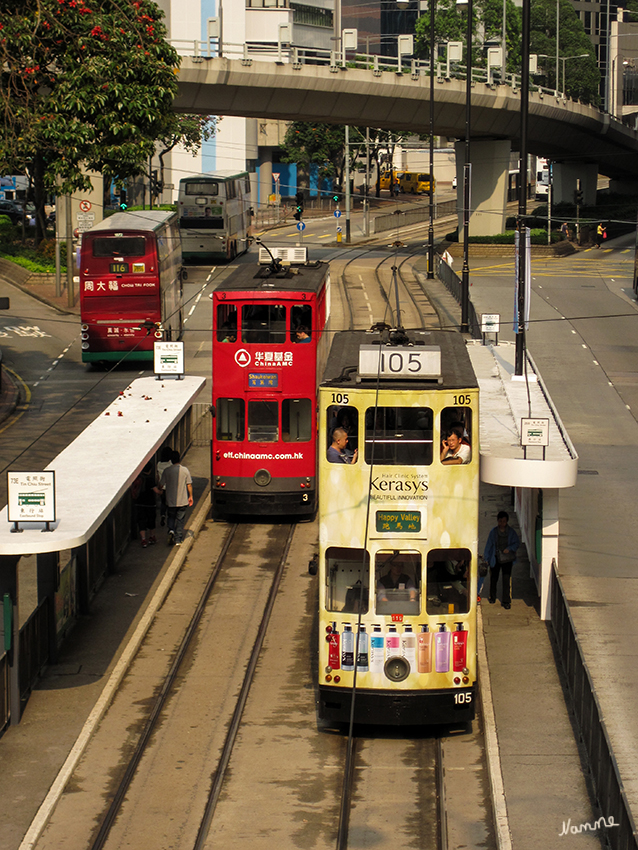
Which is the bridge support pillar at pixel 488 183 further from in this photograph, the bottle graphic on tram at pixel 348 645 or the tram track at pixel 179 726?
the bottle graphic on tram at pixel 348 645

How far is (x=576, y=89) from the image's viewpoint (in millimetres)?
113500

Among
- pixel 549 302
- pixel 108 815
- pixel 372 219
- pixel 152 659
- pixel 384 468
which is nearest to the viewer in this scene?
pixel 108 815

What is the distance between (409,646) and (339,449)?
7.75ft

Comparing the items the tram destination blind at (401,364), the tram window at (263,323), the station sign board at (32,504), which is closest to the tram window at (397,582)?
the tram destination blind at (401,364)

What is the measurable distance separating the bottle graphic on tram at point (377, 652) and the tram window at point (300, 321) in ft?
32.6

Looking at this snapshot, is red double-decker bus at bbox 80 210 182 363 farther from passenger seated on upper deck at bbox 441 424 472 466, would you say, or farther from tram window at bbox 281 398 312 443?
passenger seated on upper deck at bbox 441 424 472 466

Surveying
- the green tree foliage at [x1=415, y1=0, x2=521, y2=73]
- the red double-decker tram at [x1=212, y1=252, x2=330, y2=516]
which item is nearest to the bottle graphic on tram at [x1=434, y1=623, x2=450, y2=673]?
the red double-decker tram at [x1=212, y1=252, x2=330, y2=516]

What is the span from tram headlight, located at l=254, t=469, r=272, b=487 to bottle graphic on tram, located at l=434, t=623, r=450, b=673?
385 inches

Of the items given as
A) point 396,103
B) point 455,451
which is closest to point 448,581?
point 455,451

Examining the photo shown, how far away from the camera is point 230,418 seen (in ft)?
76.3

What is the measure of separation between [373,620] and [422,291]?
131 ft

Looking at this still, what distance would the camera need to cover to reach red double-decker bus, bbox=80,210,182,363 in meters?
37.2

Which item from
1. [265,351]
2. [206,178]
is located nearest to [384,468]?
[265,351]

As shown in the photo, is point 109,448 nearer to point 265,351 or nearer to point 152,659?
point 152,659
